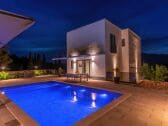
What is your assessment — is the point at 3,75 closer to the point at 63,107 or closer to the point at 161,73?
the point at 63,107

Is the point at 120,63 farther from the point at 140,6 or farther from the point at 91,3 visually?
the point at 140,6

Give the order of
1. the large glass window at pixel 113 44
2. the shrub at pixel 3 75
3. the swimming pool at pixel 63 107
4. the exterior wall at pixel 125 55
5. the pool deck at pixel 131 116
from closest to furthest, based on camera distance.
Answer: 1. the pool deck at pixel 131 116
2. the swimming pool at pixel 63 107
3. the shrub at pixel 3 75
4. the large glass window at pixel 113 44
5. the exterior wall at pixel 125 55

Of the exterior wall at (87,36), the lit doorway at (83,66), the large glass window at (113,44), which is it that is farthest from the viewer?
the lit doorway at (83,66)

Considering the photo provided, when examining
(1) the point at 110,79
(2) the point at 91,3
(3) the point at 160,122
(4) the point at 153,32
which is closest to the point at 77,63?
(1) the point at 110,79

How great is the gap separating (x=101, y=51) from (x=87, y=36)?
293 centimetres

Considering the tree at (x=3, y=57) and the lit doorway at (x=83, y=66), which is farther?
the tree at (x=3, y=57)

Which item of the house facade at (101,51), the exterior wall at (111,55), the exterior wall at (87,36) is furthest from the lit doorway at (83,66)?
the exterior wall at (111,55)

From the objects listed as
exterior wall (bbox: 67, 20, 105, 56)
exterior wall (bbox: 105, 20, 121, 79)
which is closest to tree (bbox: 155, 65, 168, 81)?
exterior wall (bbox: 105, 20, 121, 79)

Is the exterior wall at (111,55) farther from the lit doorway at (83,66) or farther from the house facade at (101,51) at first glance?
the lit doorway at (83,66)

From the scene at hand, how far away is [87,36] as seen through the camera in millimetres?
16469

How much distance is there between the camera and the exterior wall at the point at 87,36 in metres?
14.7

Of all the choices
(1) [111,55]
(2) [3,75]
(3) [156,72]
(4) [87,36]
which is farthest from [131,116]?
(2) [3,75]

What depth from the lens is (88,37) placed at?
16344mm

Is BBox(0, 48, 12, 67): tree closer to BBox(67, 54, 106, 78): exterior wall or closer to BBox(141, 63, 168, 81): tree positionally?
BBox(67, 54, 106, 78): exterior wall
